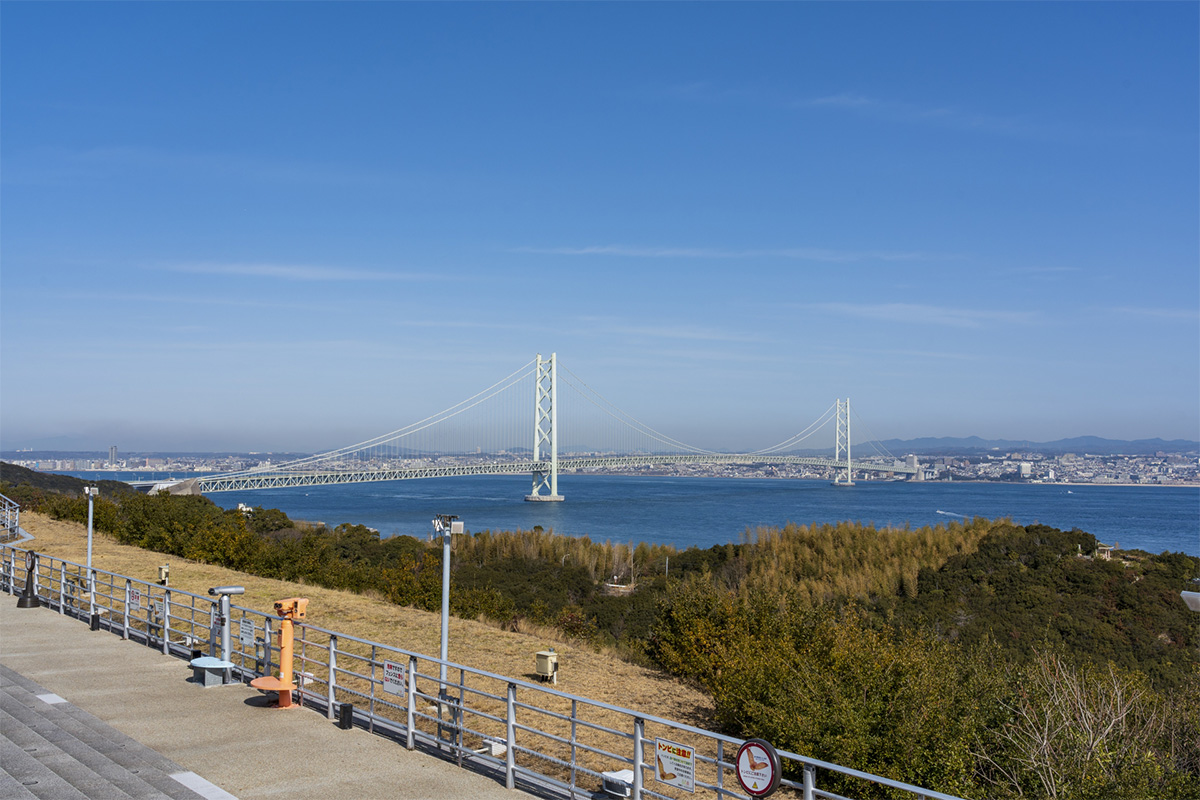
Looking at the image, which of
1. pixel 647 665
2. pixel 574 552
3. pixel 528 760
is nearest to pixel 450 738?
pixel 528 760

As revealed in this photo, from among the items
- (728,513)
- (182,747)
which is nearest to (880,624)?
(182,747)

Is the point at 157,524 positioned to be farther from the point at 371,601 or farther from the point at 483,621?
the point at 483,621

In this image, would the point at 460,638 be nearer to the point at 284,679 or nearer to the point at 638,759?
the point at 284,679

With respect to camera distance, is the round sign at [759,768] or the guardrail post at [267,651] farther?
the guardrail post at [267,651]

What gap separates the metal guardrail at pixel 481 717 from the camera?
7.10 metres

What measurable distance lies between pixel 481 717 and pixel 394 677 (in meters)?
2.30

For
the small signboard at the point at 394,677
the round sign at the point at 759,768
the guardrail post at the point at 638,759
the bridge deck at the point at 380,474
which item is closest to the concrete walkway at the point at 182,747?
the small signboard at the point at 394,677

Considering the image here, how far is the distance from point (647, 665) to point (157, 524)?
1725 cm

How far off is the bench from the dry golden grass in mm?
4075

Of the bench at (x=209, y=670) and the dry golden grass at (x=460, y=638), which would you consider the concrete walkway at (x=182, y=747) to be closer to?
the bench at (x=209, y=670)

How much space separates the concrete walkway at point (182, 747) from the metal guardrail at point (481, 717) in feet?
0.98

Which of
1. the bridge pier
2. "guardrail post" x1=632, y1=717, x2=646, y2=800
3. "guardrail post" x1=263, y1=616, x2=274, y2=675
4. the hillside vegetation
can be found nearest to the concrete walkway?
"guardrail post" x1=263, y1=616, x2=274, y2=675

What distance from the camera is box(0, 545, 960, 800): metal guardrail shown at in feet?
23.3

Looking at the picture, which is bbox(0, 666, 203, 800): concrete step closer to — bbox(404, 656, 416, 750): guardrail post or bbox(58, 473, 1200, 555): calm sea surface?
bbox(404, 656, 416, 750): guardrail post
